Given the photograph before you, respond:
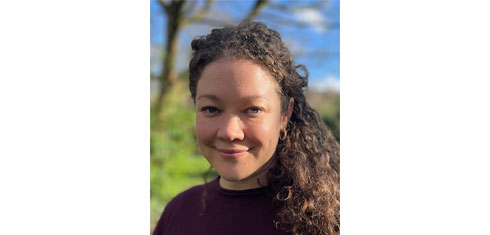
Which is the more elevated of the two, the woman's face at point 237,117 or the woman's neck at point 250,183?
the woman's face at point 237,117

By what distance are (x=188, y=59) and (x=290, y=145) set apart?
52 cm

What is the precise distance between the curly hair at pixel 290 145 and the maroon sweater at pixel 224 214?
1.7 inches

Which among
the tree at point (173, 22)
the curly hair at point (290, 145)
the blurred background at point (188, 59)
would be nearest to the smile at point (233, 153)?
the curly hair at point (290, 145)

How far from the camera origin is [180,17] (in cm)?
185

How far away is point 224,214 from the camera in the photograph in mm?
1481

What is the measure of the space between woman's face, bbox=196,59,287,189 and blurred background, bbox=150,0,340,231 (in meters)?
0.19

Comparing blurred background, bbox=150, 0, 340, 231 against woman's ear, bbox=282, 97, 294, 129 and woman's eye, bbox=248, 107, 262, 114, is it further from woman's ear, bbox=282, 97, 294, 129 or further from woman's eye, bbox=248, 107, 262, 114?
woman's eye, bbox=248, 107, 262, 114

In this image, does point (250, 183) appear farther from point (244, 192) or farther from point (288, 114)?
point (288, 114)

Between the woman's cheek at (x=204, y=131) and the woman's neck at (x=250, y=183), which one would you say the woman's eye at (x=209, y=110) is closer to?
the woman's cheek at (x=204, y=131)

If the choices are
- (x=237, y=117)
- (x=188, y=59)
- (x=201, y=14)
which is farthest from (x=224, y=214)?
(x=201, y=14)

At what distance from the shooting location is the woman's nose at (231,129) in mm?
1364
